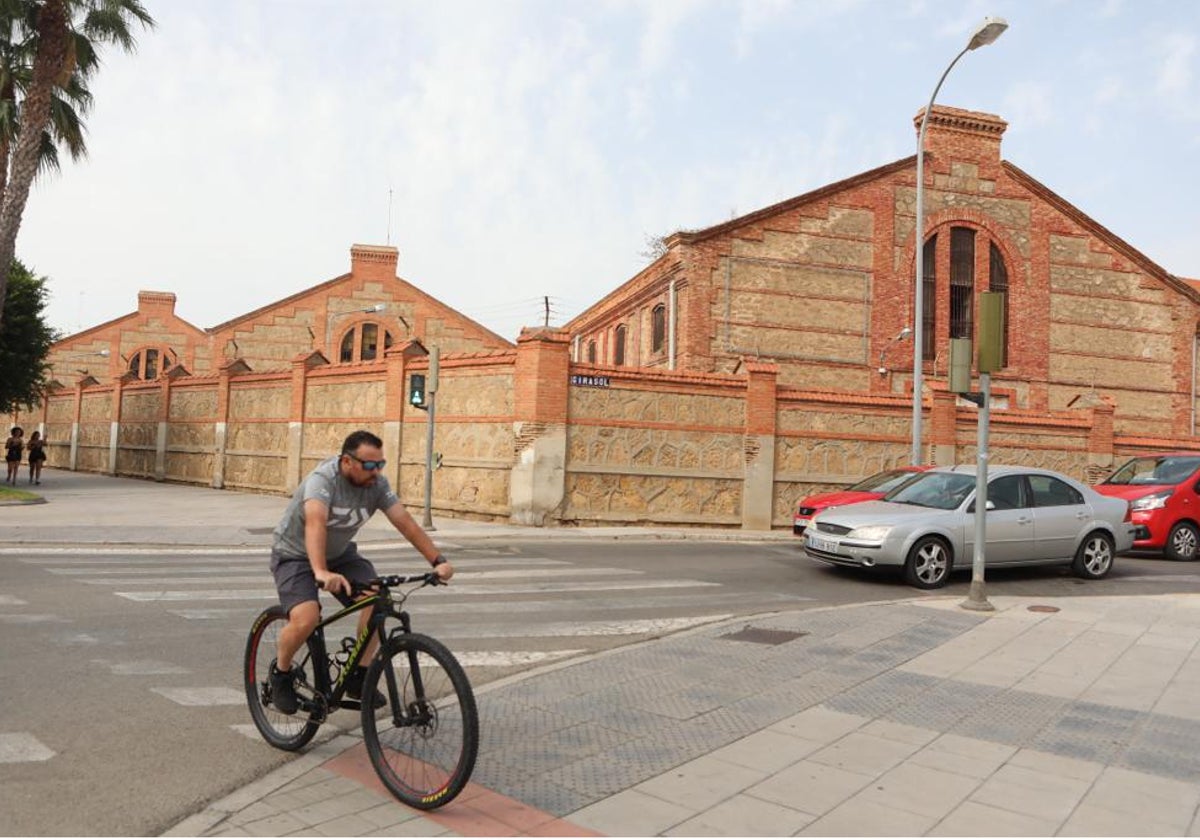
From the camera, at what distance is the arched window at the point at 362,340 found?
45.1 meters

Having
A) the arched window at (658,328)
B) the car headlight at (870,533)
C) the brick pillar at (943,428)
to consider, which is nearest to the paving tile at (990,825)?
the car headlight at (870,533)

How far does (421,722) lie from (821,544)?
857 centimetres

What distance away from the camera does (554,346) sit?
1909 cm

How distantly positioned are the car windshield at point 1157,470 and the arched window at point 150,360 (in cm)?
4716

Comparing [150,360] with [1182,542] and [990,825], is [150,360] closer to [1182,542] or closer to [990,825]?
[1182,542]

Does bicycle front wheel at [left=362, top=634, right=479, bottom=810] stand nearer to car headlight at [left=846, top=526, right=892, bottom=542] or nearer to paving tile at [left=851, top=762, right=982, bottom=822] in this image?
paving tile at [left=851, top=762, right=982, bottom=822]

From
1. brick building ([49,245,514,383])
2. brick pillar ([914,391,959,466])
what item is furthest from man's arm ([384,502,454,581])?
brick building ([49,245,514,383])

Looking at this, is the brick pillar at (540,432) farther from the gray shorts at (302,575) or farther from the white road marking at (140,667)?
the gray shorts at (302,575)

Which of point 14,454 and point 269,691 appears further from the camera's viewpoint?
point 14,454

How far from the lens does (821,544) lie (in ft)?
38.7

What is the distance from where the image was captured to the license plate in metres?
11.6

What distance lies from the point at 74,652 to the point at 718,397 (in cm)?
1546

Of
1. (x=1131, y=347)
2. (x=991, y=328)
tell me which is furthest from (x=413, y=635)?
(x=1131, y=347)

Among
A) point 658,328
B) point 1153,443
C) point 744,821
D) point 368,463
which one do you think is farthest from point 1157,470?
point 658,328
